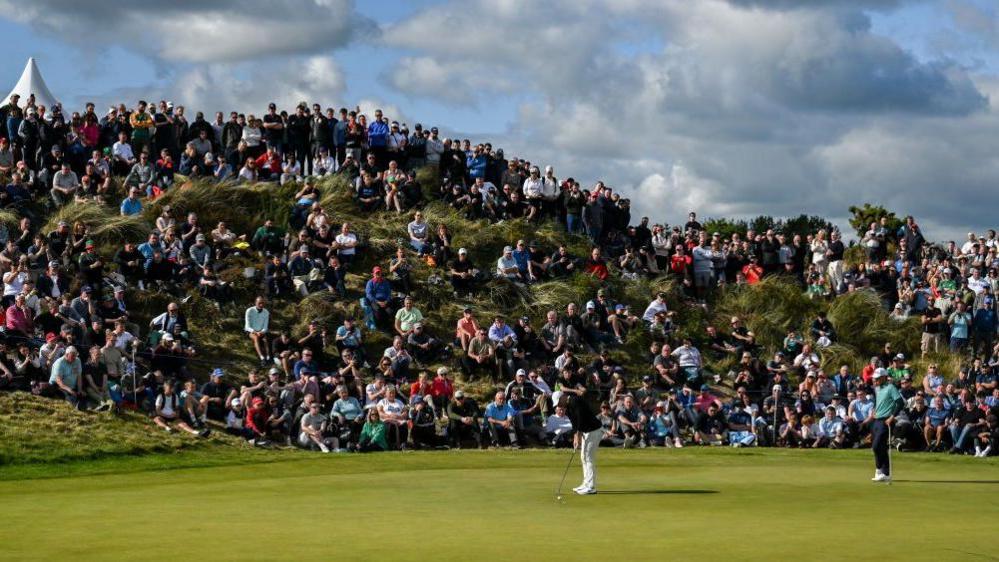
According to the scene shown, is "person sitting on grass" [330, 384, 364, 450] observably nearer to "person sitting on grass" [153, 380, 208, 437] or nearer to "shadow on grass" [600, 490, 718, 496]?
"person sitting on grass" [153, 380, 208, 437]

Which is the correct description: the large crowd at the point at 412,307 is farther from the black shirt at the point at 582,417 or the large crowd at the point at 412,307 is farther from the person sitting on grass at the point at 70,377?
the black shirt at the point at 582,417

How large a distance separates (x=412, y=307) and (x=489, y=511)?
18783mm

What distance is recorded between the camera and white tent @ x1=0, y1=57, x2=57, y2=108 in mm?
43906

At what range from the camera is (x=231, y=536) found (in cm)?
1405

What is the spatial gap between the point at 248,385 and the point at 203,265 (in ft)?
16.9

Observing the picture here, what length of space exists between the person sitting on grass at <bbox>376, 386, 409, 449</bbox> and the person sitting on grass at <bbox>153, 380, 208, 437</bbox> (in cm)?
389

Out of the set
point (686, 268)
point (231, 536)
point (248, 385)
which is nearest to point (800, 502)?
point (231, 536)

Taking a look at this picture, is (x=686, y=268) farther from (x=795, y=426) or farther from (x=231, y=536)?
(x=231, y=536)

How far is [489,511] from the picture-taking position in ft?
54.7

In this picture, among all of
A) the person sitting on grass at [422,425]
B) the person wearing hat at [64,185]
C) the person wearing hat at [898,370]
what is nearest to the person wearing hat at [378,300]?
the person sitting on grass at [422,425]

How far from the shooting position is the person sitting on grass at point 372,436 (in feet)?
92.0

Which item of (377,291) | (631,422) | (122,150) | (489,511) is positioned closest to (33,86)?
(122,150)

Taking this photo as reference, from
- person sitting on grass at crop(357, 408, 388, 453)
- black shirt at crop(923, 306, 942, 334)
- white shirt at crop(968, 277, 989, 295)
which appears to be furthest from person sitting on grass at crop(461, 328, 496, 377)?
white shirt at crop(968, 277, 989, 295)

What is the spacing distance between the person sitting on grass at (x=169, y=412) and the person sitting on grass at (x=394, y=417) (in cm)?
389
